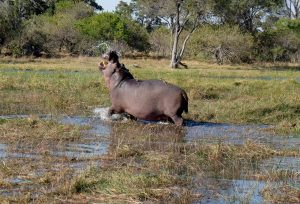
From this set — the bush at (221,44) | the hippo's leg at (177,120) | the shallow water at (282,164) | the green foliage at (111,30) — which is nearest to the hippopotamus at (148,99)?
the hippo's leg at (177,120)

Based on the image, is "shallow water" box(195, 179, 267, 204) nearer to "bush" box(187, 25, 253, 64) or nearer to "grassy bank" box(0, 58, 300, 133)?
"grassy bank" box(0, 58, 300, 133)

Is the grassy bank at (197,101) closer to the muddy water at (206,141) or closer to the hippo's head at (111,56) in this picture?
the muddy water at (206,141)

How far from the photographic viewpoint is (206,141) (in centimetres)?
969

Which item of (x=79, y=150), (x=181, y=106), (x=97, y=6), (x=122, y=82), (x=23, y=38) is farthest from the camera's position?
(x=97, y=6)

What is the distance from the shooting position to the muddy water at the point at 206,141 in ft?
20.4

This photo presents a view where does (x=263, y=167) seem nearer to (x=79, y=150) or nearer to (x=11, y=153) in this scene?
(x=79, y=150)

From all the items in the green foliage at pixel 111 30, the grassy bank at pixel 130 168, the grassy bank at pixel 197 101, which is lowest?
the grassy bank at pixel 197 101

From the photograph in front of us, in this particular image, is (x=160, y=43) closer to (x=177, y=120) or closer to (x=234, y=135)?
(x=177, y=120)

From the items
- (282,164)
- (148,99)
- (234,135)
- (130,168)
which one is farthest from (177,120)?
(130,168)

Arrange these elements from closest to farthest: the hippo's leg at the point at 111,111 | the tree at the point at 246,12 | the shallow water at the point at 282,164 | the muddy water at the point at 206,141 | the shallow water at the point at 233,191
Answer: the shallow water at the point at 233,191, the muddy water at the point at 206,141, the shallow water at the point at 282,164, the hippo's leg at the point at 111,111, the tree at the point at 246,12

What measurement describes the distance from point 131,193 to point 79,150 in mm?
2705

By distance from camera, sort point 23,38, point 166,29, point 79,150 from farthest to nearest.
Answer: point 166,29
point 23,38
point 79,150

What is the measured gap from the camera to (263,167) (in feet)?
25.1

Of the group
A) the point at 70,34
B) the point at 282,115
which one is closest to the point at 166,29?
the point at 70,34
